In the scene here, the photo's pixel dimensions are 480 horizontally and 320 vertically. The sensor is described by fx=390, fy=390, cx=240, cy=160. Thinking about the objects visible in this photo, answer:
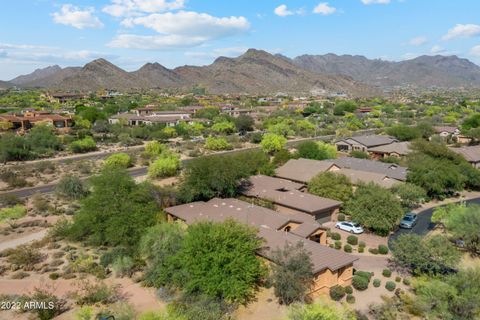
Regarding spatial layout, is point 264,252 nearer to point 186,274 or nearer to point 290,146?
point 186,274

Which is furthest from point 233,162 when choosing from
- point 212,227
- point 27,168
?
point 27,168

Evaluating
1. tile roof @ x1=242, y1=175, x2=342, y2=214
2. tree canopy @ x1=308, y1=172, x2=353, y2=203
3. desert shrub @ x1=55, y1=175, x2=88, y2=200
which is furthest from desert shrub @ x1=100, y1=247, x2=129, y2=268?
tree canopy @ x1=308, y1=172, x2=353, y2=203

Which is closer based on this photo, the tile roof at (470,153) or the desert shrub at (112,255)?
the desert shrub at (112,255)

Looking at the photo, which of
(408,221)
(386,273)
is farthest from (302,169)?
(386,273)

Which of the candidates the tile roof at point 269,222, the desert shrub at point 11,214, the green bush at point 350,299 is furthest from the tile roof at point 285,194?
the desert shrub at point 11,214

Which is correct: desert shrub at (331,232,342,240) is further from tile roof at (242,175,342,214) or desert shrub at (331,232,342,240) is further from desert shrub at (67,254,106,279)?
desert shrub at (67,254,106,279)

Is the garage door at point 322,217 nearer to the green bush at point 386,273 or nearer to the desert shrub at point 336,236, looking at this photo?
the desert shrub at point 336,236
